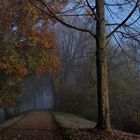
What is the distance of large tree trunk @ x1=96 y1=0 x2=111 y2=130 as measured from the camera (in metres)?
16.9

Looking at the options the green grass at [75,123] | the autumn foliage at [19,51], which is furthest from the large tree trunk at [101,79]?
the autumn foliage at [19,51]

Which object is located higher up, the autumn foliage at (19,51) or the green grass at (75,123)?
the autumn foliage at (19,51)

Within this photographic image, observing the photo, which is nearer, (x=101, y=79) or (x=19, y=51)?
(x=101, y=79)

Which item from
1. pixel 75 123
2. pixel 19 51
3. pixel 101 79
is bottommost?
pixel 75 123

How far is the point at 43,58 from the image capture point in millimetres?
40031

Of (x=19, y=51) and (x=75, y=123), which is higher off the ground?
(x=19, y=51)

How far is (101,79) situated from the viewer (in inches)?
667

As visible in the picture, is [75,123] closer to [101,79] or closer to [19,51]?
[101,79]

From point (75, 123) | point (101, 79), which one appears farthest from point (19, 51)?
point (101, 79)

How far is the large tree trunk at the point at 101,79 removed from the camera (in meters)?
16.9

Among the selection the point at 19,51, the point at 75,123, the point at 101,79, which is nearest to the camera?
the point at 101,79

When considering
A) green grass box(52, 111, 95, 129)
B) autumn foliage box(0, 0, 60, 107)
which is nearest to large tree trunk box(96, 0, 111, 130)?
green grass box(52, 111, 95, 129)

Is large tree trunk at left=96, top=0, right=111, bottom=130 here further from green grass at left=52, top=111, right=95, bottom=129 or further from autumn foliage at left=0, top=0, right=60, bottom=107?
autumn foliage at left=0, top=0, right=60, bottom=107

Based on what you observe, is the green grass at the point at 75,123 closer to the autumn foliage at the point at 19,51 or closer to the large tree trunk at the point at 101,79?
the large tree trunk at the point at 101,79
